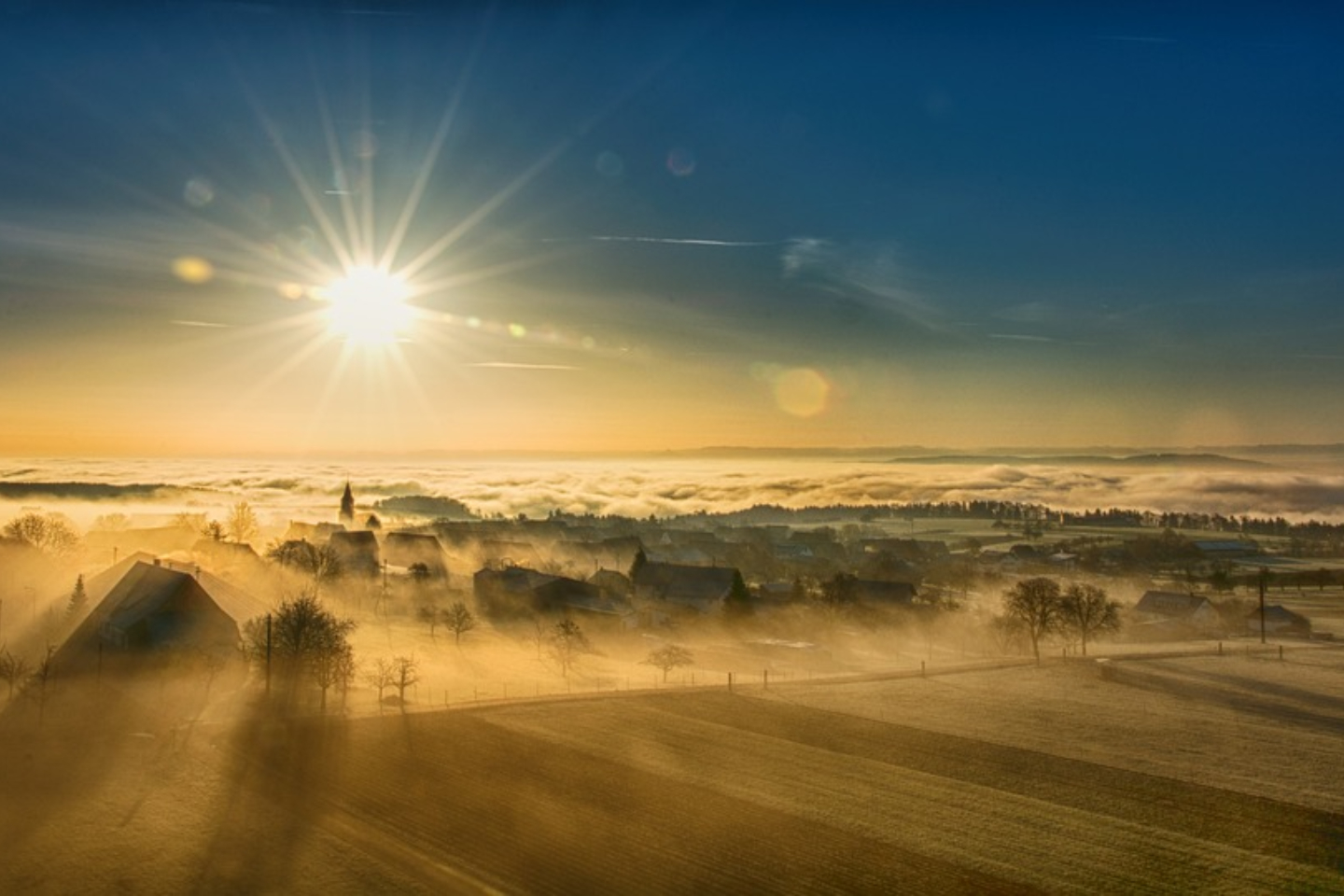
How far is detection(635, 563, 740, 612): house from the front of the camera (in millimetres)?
79938

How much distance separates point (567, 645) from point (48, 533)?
71668mm

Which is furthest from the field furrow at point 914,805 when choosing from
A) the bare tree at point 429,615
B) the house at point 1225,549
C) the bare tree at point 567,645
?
the house at point 1225,549

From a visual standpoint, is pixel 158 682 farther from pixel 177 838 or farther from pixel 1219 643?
pixel 1219 643

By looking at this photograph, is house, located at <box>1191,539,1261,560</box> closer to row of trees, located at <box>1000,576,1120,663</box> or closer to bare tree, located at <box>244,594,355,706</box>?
row of trees, located at <box>1000,576,1120,663</box>

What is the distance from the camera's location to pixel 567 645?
60531mm

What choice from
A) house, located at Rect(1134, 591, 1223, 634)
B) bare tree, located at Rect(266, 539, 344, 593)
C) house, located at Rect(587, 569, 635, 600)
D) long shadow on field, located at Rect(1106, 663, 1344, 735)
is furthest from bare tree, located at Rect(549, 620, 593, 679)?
house, located at Rect(1134, 591, 1223, 634)

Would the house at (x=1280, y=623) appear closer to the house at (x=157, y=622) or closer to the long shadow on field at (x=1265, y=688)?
the long shadow on field at (x=1265, y=688)

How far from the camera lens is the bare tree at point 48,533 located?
95.4m

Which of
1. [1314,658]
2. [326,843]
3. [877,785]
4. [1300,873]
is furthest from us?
[1314,658]

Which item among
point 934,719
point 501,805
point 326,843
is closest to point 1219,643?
point 934,719

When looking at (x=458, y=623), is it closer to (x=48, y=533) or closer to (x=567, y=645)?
(x=567, y=645)

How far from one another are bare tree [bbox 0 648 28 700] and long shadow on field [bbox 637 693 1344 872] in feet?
94.3

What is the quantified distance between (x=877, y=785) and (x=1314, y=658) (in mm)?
48164

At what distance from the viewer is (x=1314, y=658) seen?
207 ft
